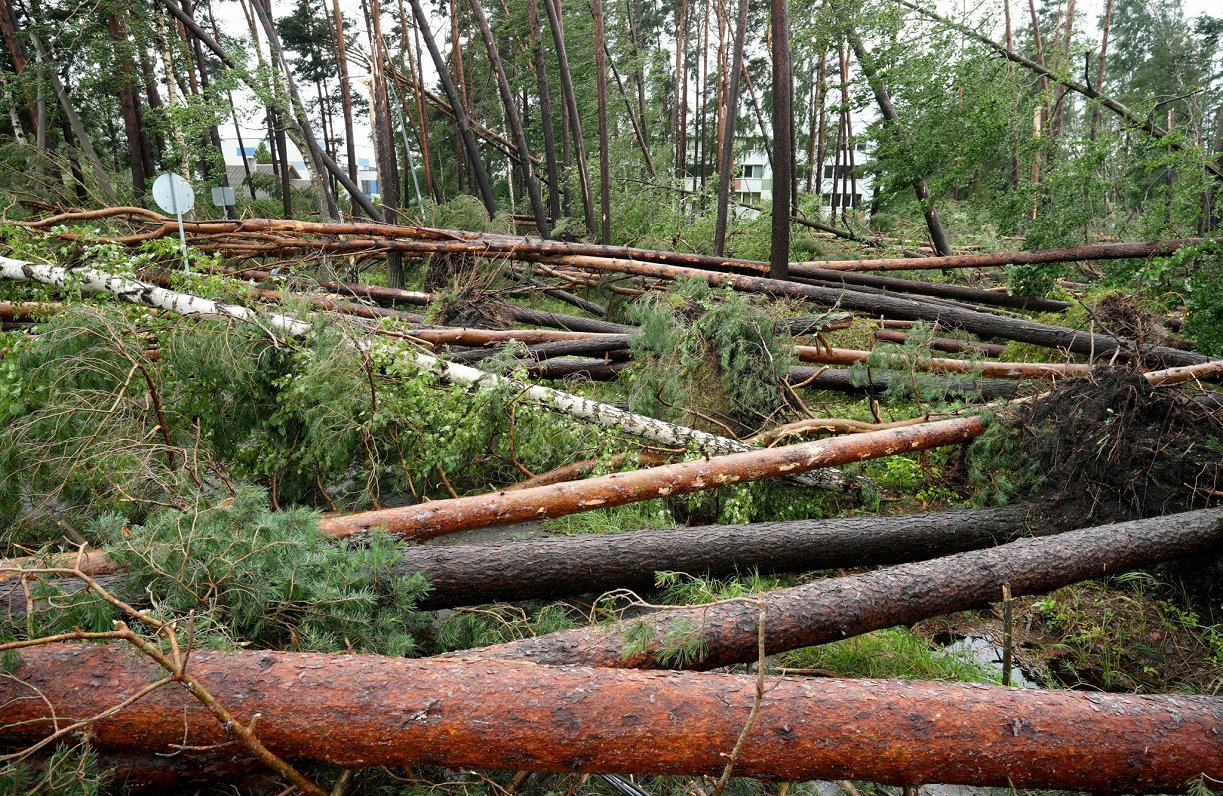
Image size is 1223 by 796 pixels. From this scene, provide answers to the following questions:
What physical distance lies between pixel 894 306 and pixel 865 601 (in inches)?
213

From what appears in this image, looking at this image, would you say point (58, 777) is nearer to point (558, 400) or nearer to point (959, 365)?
point (558, 400)

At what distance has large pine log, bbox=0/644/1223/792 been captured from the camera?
7.24 ft

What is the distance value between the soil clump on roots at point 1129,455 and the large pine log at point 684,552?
0.31 metres

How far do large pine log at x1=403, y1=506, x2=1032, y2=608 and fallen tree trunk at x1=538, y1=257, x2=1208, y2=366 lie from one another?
2986mm

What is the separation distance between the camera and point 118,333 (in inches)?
170

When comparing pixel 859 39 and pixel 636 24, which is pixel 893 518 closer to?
pixel 859 39

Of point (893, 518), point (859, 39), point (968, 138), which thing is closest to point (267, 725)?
point (893, 518)

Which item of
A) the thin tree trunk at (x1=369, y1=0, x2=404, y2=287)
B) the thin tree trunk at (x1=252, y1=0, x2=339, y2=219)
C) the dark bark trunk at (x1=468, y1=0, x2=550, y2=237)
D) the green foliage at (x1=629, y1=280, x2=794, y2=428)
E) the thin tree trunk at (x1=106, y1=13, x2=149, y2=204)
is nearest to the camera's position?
the green foliage at (x1=629, y1=280, x2=794, y2=428)

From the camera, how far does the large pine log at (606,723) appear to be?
2.21 meters

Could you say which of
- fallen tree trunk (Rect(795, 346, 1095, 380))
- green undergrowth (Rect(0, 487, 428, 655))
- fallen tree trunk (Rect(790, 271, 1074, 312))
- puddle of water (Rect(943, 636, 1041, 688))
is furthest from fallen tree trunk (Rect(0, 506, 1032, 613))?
fallen tree trunk (Rect(790, 271, 1074, 312))

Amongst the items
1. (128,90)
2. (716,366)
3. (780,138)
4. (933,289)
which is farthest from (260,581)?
(128,90)

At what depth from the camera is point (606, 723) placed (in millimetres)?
2221

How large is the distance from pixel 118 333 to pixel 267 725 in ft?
10.3

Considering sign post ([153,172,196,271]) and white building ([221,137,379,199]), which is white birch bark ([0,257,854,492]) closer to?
sign post ([153,172,196,271])
